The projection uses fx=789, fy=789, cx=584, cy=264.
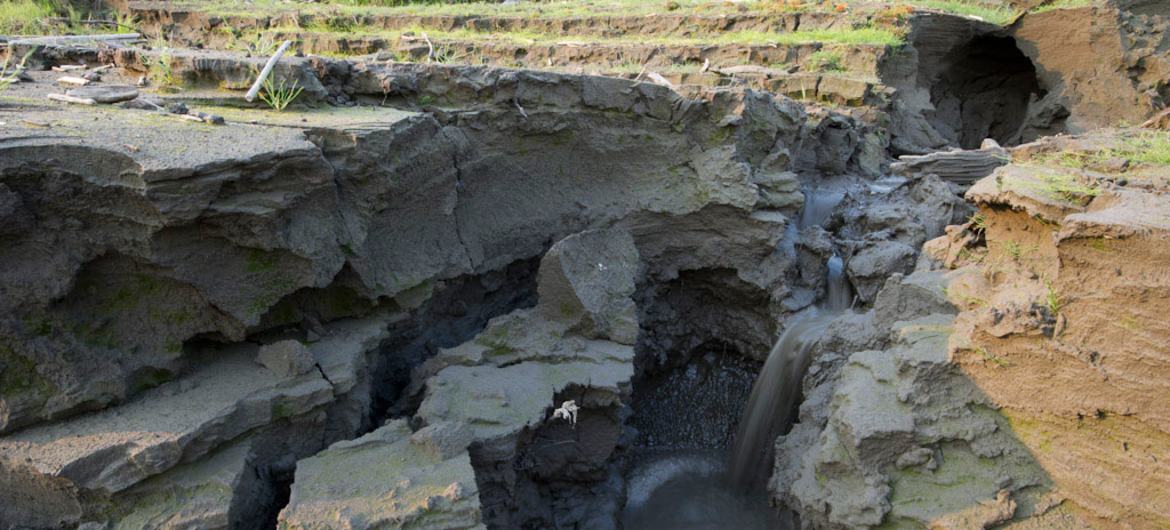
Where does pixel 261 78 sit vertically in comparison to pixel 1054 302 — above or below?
above

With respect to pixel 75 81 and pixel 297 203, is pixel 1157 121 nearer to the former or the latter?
pixel 297 203

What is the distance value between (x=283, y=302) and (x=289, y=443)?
2.43 feet

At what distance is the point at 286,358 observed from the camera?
3.87m

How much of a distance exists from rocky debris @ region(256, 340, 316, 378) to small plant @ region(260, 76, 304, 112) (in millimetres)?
1456

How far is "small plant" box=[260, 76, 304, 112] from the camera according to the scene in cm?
452

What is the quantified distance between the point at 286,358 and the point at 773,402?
3.19 m

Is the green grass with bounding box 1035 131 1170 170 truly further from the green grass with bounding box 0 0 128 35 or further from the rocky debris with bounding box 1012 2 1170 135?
the green grass with bounding box 0 0 128 35

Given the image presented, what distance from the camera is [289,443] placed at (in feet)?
12.6

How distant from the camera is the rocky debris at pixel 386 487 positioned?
3119 millimetres

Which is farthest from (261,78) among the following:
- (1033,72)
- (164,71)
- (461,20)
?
(1033,72)

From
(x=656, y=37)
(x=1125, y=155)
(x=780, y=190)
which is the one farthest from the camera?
(x=656, y=37)

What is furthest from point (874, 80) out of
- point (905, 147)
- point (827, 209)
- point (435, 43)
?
point (435, 43)

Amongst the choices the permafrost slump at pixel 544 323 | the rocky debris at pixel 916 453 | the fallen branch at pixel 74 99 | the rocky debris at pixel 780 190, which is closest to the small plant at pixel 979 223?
the permafrost slump at pixel 544 323

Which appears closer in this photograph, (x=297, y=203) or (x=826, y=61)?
(x=297, y=203)
